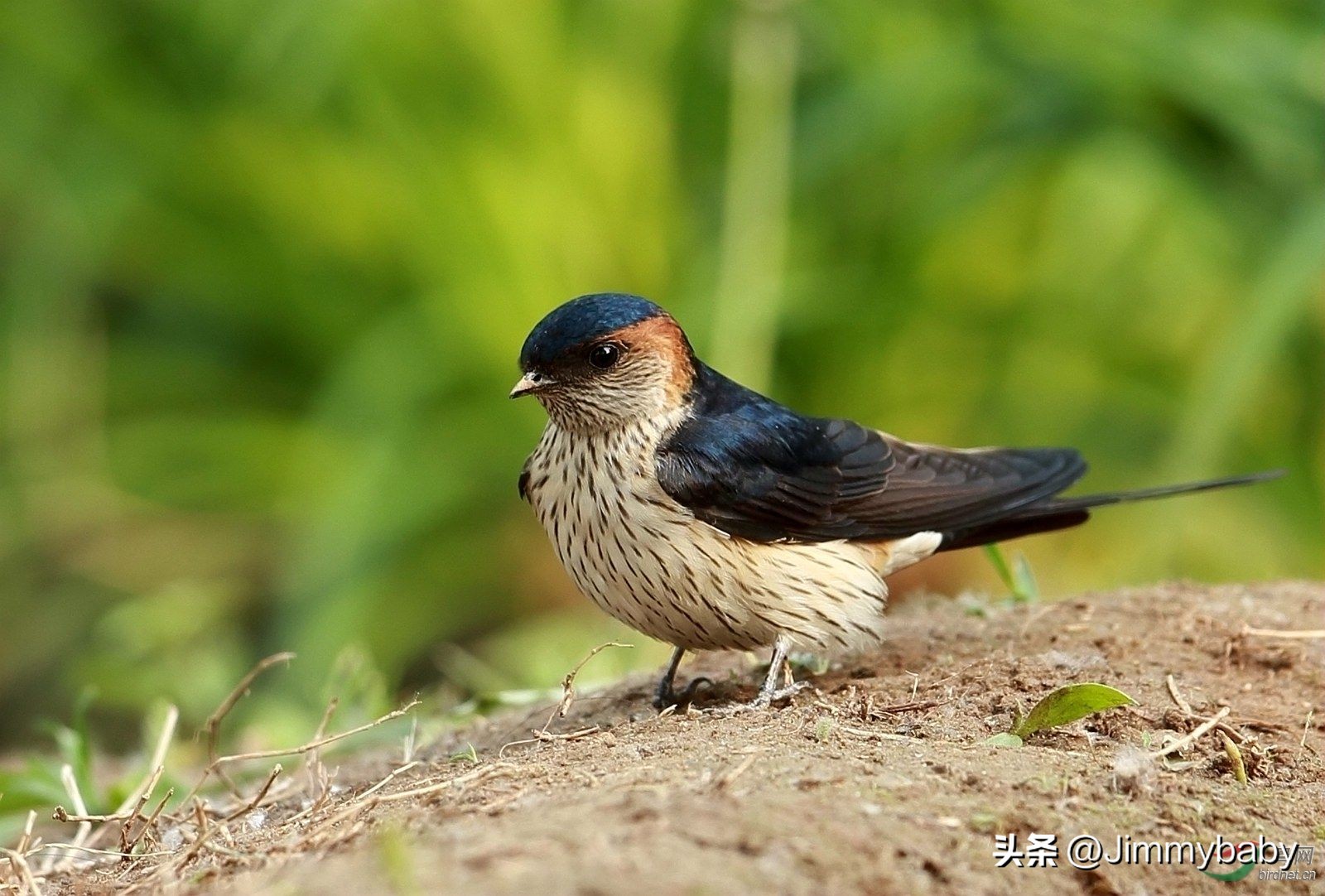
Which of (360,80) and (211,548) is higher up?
(360,80)

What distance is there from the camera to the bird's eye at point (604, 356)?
331cm

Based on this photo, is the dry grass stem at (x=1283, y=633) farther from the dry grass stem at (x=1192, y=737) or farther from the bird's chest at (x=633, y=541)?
the bird's chest at (x=633, y=541)

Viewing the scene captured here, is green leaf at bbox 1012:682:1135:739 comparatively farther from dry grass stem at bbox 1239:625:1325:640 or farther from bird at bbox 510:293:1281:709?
dry grass stem at bbox 1239:625:1325:640

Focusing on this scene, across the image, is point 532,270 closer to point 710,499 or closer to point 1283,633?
point 710,499

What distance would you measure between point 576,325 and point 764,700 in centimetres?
90

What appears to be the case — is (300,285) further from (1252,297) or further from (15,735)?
(1252,297)

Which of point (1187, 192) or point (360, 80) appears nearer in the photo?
point (1187, 192)

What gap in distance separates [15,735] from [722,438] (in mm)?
4616

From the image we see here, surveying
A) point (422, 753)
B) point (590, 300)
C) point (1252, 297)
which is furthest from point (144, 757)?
point (1252, 297)

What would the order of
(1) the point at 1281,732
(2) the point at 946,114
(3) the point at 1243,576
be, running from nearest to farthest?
(1) the point at 1281,732, (3) the point at 1243,576, (2) the point at 946,114

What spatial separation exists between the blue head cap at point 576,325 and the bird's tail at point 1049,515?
3.09 feet

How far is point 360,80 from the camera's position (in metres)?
6.16

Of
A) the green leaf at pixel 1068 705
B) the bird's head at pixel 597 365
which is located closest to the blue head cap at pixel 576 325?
the bird's head at pixel 597 365

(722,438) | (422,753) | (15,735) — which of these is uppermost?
(722,438)
